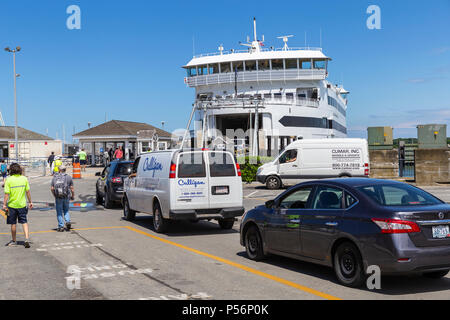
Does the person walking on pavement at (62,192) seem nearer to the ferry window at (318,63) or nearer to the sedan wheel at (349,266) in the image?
the sedan wheel at (349,266)

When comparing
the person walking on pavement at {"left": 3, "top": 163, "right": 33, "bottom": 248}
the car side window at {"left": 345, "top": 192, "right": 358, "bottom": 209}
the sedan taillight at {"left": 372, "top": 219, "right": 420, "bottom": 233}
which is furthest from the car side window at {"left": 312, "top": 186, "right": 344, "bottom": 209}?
the person walking on pavement at {"left": 3, "top": 163, "right": 33, "bottom": 248}

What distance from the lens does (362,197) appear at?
655cm

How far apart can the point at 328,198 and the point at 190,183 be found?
16.3ft

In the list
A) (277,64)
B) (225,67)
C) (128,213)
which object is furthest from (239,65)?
(128,213)

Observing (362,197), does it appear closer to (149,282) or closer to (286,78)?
(149,282)

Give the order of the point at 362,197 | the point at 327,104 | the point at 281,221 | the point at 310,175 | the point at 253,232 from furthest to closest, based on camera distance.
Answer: the point at 327,104
the point at 310,175
the point at 253,232
the point at 281,221
the point at 362,197

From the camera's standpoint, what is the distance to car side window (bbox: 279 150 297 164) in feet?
77.9

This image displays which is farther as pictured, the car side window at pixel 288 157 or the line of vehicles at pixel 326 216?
the car side window at pixel 288 157

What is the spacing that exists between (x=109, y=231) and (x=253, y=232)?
510 centimetres

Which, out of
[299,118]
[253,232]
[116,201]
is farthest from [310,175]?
[299,118]

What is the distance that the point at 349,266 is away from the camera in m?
6.55

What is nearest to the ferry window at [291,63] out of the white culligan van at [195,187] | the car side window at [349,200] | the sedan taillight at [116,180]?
the sedan taillight at [116,180]

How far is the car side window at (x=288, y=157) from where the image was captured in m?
23.7

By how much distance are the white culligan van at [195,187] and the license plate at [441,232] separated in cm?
609
